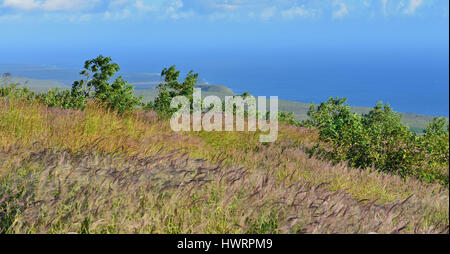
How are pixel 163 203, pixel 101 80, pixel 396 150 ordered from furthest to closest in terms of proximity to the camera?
pixel 101 80 → pixel 396 150 → pixel 163 203

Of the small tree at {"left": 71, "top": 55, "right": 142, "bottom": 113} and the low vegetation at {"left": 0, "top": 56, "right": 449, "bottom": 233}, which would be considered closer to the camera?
the low vegetation at {"left": 0, "top": 56, "right": 449, "bottom": 233}

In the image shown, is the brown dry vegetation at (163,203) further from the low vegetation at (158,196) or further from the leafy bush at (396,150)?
the leafy bush at (396,150)

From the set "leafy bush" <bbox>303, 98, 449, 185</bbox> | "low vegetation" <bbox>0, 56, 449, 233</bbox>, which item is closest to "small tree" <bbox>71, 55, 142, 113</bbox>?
"leafy bush" <bbox>303, 98, 449, 185</bbox>

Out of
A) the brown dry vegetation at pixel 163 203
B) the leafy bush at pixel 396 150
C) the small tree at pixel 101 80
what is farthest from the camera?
the small tree at pixel 101 80

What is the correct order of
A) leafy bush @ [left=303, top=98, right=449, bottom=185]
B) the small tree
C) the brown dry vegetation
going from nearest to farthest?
the brown dry vegetation, leafy bush @ [left=303, top=98, right=449, bottom=185], the small tree

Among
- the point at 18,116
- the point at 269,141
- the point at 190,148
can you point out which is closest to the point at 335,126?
the point at 269,141

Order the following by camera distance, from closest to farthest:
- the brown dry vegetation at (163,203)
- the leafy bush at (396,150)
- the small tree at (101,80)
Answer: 1. the brown dry vegetation at (163,203)
2. the leafy bush at (396,150)
3. the small tree at (101,80)

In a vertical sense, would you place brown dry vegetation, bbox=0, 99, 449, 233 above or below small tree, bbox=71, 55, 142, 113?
below

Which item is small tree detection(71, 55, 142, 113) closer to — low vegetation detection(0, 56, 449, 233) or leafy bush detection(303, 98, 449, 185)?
leafy bush detection(303, 98, 449, 185)

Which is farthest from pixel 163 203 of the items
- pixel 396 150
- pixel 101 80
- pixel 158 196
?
pixel 101 80

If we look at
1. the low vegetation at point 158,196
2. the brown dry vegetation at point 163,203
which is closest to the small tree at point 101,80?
the low vegetation at point 158,196

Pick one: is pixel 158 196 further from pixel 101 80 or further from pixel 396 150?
pixel 101 80
